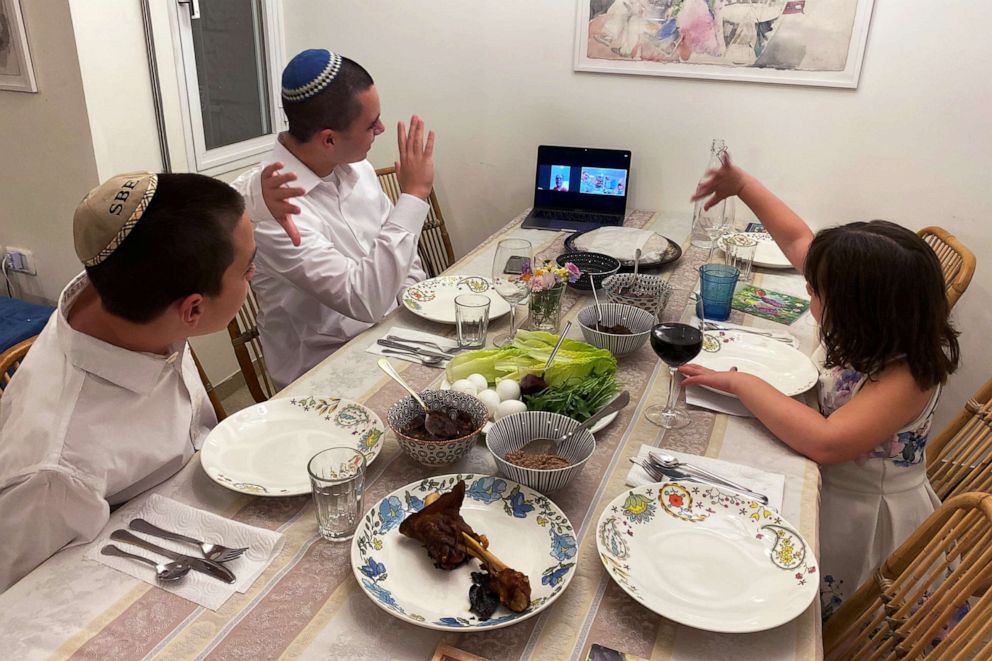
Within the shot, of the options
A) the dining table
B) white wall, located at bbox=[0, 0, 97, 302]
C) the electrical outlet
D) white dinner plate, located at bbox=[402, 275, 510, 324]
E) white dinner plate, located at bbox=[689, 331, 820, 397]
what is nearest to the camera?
the dining table

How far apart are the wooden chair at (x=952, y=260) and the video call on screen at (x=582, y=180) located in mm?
992

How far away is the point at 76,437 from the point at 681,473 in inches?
35.5

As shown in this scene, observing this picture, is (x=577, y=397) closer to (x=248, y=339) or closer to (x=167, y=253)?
(x=167, y=253)

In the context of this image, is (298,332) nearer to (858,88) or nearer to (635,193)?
(635,193)

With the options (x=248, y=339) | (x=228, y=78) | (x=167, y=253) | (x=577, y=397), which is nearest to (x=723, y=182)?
(x=577, y=397)

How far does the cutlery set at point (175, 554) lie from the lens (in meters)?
0.93

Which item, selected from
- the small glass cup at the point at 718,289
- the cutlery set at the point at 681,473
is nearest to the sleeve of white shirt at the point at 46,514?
the cutlery set at the point at 681,473

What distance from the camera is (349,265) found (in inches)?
72.9

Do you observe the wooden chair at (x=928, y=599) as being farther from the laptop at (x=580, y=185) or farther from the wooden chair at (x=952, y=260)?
the laptop at (x=580, y=185)

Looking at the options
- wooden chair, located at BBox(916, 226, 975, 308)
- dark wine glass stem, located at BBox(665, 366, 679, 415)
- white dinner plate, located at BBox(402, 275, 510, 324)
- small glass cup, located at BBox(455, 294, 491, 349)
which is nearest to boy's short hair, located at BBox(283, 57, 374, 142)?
white dinner plate, located at BBox(402, 275, 510, 324)

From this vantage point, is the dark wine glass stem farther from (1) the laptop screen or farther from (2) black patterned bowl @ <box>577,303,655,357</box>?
(1) the laptop screen

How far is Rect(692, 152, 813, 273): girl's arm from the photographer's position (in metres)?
1.92

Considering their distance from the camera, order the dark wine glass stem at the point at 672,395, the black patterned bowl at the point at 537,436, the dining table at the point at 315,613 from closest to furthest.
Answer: the dining table at the point at 315,613 → the black patterned bowl at the point at 537,436 → the dark wine glass stem at the point at 672,395

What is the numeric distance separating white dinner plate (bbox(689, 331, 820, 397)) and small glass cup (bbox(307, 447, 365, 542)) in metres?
0.83
